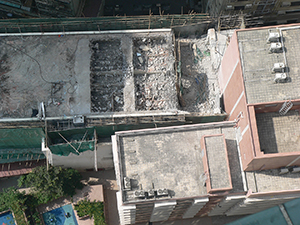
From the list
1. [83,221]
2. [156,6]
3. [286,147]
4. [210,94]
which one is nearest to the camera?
[286,147]

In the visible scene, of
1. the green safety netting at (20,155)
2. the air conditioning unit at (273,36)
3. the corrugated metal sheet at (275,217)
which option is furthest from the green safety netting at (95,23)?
the corrugated metal sheet at (275,217)

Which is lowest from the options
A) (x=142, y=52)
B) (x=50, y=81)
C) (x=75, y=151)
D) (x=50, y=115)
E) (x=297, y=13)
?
(x=75, y=151)

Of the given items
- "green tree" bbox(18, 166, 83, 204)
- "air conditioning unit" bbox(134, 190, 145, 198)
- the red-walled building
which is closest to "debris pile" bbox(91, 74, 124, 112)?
"green tree" bbox(18, 166, 83, 204)

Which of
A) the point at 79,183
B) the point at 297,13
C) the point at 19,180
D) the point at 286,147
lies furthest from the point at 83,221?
the point at 297,13

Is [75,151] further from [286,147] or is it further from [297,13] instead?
[297,13]

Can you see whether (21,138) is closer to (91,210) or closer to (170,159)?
(91,210)

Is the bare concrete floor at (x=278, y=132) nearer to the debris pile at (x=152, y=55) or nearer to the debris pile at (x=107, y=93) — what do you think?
the debris pile at (x=152, y=55)

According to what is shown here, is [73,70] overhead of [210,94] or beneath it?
overhead

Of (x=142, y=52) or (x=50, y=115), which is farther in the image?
(x=142, y=52)

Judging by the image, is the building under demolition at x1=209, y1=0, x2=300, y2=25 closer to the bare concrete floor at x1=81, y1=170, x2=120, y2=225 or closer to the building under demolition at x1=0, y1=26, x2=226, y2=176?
the building under demolition at x1=0, y1=26, x2=226, y2=176
